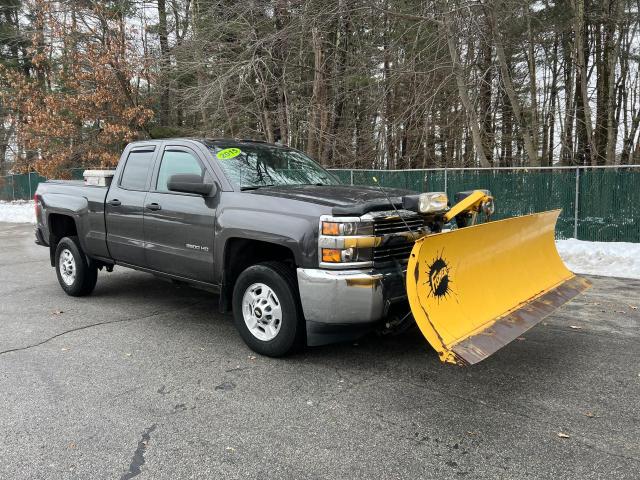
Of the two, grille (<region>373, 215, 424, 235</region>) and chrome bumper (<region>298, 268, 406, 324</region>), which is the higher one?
grille (<region>373, 215, 424, 235</region>)

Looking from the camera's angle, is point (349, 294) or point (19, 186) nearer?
point (349, 294)

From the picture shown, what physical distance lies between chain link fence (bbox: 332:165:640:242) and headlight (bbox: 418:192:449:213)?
7.89 meters

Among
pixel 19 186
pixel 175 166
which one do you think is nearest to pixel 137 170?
pixel 175 166

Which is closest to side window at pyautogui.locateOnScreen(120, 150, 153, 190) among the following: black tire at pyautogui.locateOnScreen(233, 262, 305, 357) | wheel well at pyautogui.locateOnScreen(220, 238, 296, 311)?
wheel well at pyautogui.locateOnScreen(220, 238, 296, 311)

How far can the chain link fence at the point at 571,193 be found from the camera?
34.5 ft

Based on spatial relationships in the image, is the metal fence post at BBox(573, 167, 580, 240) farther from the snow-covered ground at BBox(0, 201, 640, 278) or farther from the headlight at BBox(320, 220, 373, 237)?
the headlight at BBox(320, 220, 373, 237)

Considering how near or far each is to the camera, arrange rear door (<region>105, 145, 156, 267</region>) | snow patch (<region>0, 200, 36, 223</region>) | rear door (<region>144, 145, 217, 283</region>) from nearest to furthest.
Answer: rear door (<region>144, 145, 217, 283</region>) → rear door (<region>105, 145, 156, 267</region>) → snow patch (<region>0, 200, 36, 223</region>)

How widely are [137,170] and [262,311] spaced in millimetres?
2568

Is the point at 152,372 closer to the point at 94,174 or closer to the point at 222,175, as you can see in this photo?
the point at 222,175

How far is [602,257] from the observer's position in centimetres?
943

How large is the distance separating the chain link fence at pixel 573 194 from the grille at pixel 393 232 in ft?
25.9

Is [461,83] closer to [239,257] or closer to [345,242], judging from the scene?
[239,257]

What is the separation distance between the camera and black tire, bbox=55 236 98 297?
22.2 ft

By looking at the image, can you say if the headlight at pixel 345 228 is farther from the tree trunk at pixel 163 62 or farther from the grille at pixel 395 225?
the tree trunk at pixel 163 62
